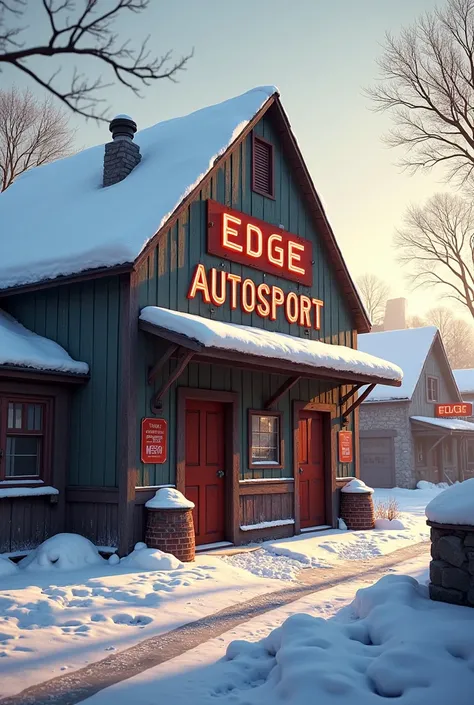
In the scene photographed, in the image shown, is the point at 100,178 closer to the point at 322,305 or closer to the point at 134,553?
the point at 322,305

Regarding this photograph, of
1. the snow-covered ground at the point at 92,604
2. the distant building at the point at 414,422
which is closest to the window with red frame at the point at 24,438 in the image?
the snow-covered ground at the point at 92,604

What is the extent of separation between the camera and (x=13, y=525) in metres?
9.94

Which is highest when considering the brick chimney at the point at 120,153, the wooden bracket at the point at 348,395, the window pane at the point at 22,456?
the brick chimney at the point at 120,153

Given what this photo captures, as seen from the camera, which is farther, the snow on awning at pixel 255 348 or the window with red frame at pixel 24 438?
the window with red frame at pixel 24 438

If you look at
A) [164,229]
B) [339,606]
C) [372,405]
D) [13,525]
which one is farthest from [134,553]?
[372,405]

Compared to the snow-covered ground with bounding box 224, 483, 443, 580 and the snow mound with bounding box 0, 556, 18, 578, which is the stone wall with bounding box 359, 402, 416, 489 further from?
the snow mound with bounding box 0, 556, 18, 578

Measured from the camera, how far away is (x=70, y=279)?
1059 centimetres

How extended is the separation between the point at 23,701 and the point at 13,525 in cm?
531

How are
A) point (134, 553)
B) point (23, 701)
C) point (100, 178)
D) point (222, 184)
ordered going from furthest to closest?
point (100, 178)
point (222, 184)
point (134, 553)
point (23, 701)

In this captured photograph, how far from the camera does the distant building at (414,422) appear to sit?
1070 inches

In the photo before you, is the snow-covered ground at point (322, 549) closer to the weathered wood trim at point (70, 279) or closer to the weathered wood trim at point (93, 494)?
the weathered wood trim at point (93, 494)

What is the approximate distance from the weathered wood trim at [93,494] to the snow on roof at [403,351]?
1873cm

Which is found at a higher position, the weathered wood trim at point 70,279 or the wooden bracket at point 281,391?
the weathered wood trim at point 70,279

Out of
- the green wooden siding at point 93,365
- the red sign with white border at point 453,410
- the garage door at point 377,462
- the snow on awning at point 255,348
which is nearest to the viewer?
the snow on awning at point 255,348
